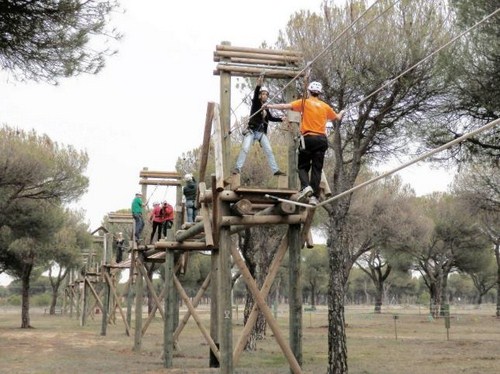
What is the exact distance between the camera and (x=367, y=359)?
16703mm

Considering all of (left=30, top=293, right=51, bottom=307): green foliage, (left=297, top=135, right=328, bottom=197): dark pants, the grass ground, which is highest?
(left=297, top=135, right=328, bottom=197): dark pants

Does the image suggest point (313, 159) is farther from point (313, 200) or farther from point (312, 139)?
point (313, 200)

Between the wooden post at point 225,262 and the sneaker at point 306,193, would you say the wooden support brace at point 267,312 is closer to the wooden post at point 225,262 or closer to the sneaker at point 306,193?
the wooden post at point 225,262

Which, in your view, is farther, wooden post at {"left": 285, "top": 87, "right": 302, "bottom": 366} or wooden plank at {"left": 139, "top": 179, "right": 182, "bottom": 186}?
wooden plank at {"left": 139, "top": 179, "right": 182, "bottom": 186}

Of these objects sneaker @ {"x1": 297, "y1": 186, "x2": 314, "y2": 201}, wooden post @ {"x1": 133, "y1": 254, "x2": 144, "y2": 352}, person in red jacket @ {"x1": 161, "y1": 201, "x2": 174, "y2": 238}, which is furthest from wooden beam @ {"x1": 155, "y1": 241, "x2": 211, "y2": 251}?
sneaker @ {"x1": 297, "y1": 186, "x2": 314, "y2": 201}

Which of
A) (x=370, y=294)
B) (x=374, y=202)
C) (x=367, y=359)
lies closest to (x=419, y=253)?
(x=374, y=202)

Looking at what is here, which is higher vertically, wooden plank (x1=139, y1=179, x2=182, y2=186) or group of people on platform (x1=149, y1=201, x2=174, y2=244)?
wooden plank (x1=139, y1=179, x2=182, y2=186)

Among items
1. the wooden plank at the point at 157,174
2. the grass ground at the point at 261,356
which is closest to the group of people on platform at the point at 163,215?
the wooden plank at the point at 157,174

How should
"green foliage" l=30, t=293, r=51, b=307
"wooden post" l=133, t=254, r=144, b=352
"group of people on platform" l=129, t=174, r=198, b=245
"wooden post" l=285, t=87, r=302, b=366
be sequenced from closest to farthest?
1. "wooden post" l=285, t=87, r=302, b=366
2. "group of people on platform" l=129, t=174, r=198, b=245
3. "wooden post" l=133, t=254, r=144, b=352
4. "green foliage" l=30, t=293, r=51, b=307

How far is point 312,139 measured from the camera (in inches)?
298

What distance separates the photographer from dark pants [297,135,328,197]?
7.59 m

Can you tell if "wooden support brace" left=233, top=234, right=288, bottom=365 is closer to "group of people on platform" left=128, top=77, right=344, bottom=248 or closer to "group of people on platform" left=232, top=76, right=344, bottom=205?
"group of people on platform" left=128, top=77, right=344, bottom=248

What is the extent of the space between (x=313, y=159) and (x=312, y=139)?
283mm

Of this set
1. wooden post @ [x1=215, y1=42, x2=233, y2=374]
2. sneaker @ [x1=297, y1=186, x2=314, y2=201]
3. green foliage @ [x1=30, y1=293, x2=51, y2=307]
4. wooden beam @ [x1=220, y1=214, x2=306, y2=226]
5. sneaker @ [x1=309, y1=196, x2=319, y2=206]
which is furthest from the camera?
green foliage @ [x1=30, y1=293, x2=51, y2=307]
